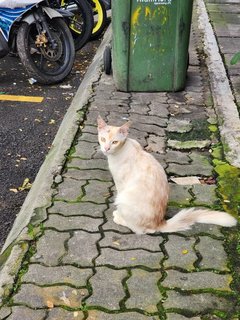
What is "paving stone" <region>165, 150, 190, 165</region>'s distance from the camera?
472 centimetres

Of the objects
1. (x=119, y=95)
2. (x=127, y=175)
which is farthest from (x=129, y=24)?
(x=127, y=175)

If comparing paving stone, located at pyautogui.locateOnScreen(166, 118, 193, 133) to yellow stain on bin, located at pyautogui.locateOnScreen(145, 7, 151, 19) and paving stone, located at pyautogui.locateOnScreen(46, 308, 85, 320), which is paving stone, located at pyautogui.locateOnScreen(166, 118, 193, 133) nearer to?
yellow stain on bin, located at pyautogui.locateOnScreen(145, 7, 151, 19)

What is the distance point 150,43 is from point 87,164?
2022 millimetres

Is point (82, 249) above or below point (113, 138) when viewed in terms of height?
below

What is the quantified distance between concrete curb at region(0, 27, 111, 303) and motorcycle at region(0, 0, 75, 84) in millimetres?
741

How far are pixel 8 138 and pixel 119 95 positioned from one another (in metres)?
1.36

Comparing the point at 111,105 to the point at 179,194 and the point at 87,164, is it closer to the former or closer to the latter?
the point at 87,164

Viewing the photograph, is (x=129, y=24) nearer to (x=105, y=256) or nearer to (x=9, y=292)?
(x=105, y=256)

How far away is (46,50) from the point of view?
686 centimetres

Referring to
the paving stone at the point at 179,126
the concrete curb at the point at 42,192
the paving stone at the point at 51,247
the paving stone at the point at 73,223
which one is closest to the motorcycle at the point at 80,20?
the concrete curb at the point at 42,192

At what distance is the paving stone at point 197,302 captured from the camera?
301 centimetres

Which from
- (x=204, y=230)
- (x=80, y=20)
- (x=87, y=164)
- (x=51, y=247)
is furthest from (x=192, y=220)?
(x=80, y=20)

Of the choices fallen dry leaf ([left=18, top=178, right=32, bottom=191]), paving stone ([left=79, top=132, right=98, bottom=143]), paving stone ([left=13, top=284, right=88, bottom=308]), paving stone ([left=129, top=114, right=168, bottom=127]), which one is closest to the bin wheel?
paving stone ([left=129, top=114, right=168, bottom=127])

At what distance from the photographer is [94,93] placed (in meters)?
6.20
